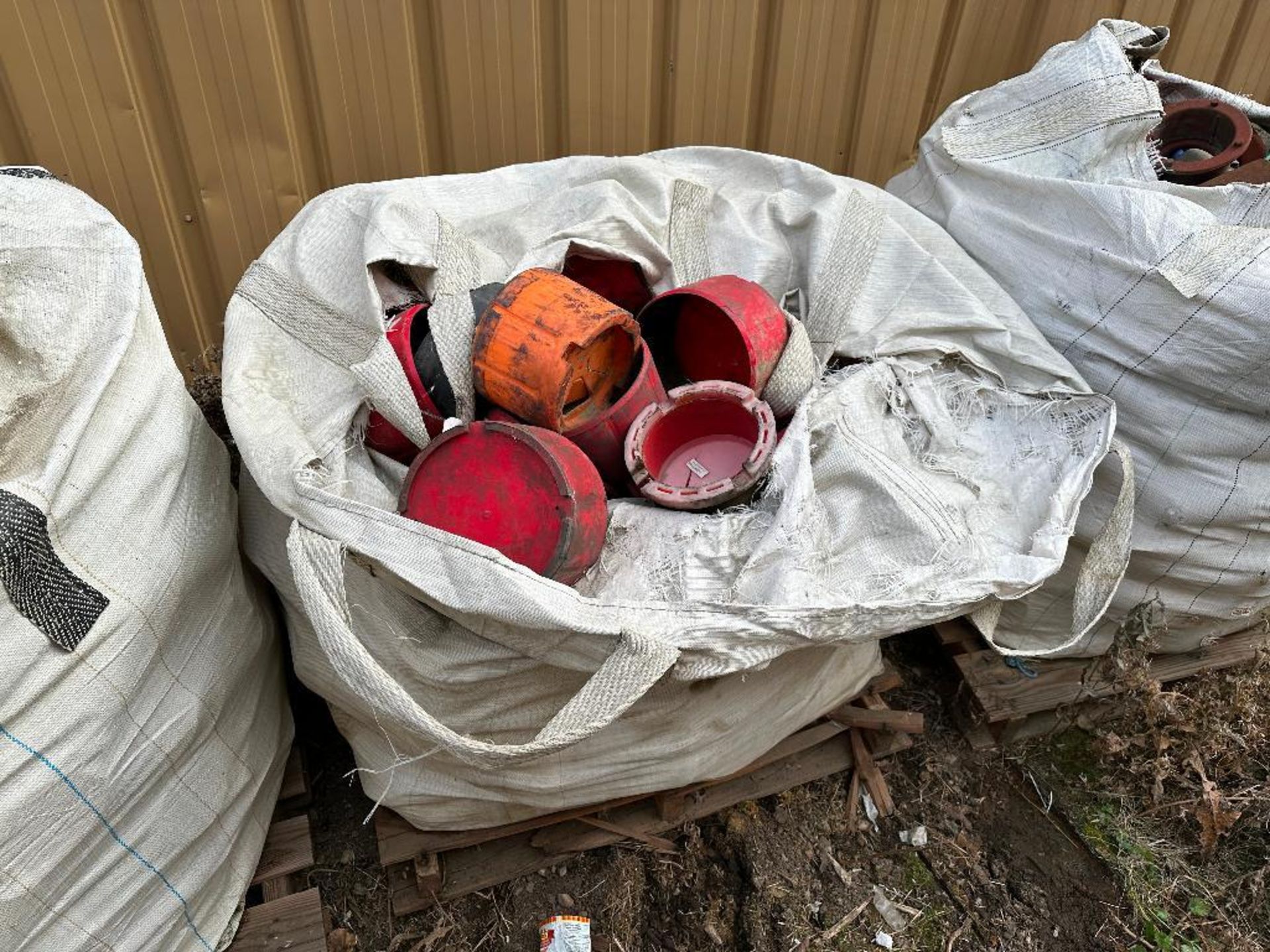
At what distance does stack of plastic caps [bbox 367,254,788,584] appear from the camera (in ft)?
4.25

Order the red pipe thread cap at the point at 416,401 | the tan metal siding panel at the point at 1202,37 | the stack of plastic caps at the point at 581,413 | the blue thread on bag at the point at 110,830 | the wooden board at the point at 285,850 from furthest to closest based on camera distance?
the tan metal siding panel at the point at 1202,37 → the wooden board at the point at 285,850 → the red pipe thread cap at the point at 416,401 → the stack of plastic caps at the point at 581,413 → the blue thread on bag at the point at 110,830

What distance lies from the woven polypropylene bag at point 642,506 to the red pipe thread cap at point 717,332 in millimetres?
51

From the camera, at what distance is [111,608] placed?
1.15 metres

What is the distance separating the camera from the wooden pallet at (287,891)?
4.74ft

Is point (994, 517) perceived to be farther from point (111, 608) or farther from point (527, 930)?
point (111, 608)

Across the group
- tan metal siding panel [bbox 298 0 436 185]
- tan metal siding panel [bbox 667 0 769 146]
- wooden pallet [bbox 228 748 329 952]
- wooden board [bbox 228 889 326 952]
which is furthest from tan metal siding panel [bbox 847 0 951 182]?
wooden board [bbox 228 889 326 952]

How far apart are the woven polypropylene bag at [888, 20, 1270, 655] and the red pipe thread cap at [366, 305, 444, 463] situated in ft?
3.77

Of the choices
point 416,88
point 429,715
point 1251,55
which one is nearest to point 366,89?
point 416,88

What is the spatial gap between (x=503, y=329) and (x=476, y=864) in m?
0.98

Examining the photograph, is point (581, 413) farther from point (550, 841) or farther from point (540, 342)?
point (550, 841)

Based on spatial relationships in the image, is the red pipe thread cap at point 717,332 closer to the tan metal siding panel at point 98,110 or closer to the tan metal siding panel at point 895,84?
the tan metal siding panel at point 895,84

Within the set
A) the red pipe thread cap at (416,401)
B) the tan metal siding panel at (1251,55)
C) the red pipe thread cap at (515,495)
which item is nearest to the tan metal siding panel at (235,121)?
Result: the red pipe thread cap at (416,401)

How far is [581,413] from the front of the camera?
148cm

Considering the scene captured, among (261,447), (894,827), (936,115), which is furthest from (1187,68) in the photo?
(261,447)
